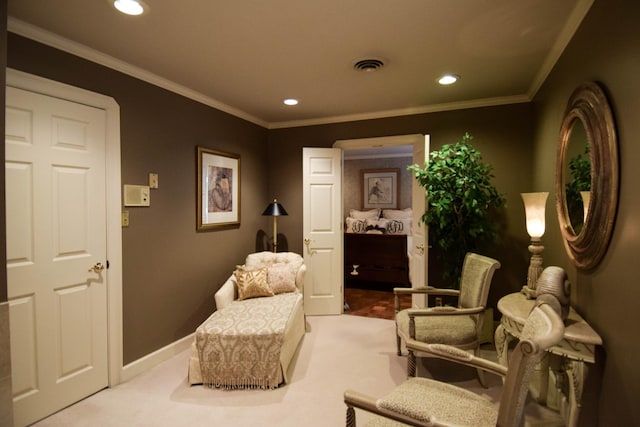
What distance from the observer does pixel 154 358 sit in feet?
9.20

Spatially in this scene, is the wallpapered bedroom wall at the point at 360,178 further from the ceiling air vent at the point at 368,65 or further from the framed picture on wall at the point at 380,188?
the ceiling air vent at the point at 368,65

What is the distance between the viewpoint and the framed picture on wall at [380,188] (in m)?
7.10

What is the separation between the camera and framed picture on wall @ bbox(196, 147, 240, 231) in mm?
3332

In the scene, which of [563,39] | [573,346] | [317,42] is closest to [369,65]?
[317,42]

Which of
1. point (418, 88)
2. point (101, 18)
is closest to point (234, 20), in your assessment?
point (101, 18)

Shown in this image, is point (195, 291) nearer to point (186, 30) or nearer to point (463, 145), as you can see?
point (186, 30)

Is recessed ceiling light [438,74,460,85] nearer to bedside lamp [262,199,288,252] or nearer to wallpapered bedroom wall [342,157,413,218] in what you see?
bedside lamp [262,199,288,252]

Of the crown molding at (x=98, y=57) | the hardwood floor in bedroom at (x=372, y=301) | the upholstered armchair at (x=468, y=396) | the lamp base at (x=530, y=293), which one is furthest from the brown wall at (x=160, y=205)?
the lamp base at (x=530, y=293)

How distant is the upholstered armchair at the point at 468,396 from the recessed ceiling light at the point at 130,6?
2.19 m

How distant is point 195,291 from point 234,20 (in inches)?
95.6

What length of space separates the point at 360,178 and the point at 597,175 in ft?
18.9

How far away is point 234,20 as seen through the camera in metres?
1.97

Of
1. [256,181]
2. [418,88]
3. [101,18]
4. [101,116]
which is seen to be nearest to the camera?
[101,18]

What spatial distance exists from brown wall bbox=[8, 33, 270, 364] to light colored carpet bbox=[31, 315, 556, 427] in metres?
0.39
